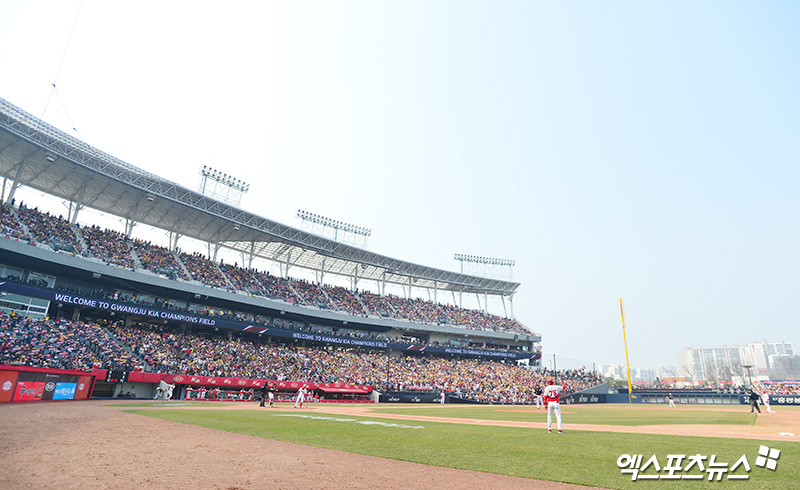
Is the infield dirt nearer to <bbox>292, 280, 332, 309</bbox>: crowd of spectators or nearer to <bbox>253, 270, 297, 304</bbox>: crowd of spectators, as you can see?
<bbox>253, 270, 297, 304</bbox>: crowd of spectators

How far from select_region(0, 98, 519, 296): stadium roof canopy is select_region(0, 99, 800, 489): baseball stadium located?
0.81ft

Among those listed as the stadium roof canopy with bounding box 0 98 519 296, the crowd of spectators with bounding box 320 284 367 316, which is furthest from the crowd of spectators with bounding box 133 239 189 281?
the crowd of spectators with bounding box 320 284 367 316

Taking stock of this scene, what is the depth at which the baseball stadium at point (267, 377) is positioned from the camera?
738cm

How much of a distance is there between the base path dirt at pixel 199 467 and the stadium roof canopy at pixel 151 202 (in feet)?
114

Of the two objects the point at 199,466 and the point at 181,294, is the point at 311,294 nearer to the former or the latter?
the point at 181,294

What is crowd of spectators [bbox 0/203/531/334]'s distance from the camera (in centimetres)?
3766

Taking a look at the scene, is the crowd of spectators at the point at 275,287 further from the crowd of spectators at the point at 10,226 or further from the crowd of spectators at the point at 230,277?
the crowd of spectators at the point at 10,226

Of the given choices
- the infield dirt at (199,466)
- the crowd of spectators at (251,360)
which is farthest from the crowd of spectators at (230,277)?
the infield dirt at (199,466)

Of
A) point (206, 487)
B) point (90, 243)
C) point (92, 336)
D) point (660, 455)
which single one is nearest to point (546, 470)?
point (660, 455)

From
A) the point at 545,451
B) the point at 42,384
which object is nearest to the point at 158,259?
the point at 42,384

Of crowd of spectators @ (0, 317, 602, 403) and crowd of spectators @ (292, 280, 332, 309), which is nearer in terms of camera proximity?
crowd of spectators @ (0, 317, 602, 403)

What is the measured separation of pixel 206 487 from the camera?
5828mm

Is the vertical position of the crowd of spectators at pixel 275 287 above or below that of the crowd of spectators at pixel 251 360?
above

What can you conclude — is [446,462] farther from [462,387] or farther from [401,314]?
[401,314]
